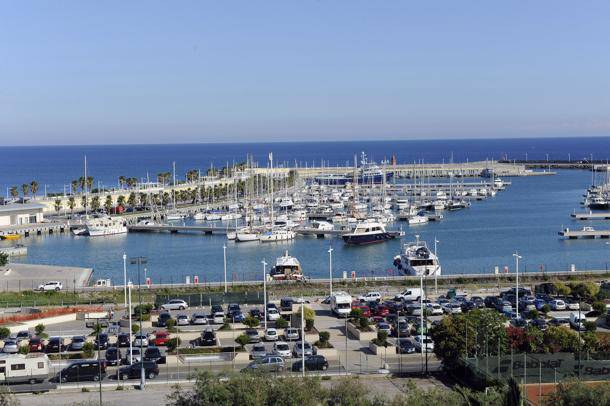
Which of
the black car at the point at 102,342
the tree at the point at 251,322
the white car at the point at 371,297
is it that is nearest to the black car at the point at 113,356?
the black car at the point at 102,342

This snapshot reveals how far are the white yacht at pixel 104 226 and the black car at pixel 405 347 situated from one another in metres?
37.6

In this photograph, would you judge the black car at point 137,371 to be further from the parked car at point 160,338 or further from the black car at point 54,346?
the black car at point 54,346

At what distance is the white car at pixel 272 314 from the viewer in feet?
78.9

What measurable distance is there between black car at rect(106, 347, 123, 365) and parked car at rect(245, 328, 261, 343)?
137 inches

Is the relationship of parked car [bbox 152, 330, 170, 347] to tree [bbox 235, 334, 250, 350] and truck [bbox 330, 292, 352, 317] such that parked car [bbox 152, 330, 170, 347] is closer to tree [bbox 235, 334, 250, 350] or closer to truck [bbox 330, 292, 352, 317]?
tree [bbox 235, 334, 250, 350]

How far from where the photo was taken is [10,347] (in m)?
20.3

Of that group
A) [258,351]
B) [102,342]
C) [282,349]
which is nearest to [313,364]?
[282,349]

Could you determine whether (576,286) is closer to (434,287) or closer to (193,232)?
(434,287)

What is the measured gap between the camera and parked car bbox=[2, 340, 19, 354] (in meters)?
20.2

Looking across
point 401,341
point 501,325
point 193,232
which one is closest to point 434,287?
point 401,341

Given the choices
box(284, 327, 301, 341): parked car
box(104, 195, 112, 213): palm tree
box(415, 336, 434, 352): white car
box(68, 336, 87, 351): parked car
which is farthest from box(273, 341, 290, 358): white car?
box(104, 195, 112, 213): palm tree

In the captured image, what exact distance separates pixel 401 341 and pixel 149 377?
5.86 metres

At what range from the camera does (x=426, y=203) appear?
68125 millimetres

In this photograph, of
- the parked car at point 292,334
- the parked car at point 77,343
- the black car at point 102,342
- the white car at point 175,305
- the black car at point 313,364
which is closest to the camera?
the black car at point 313,364
